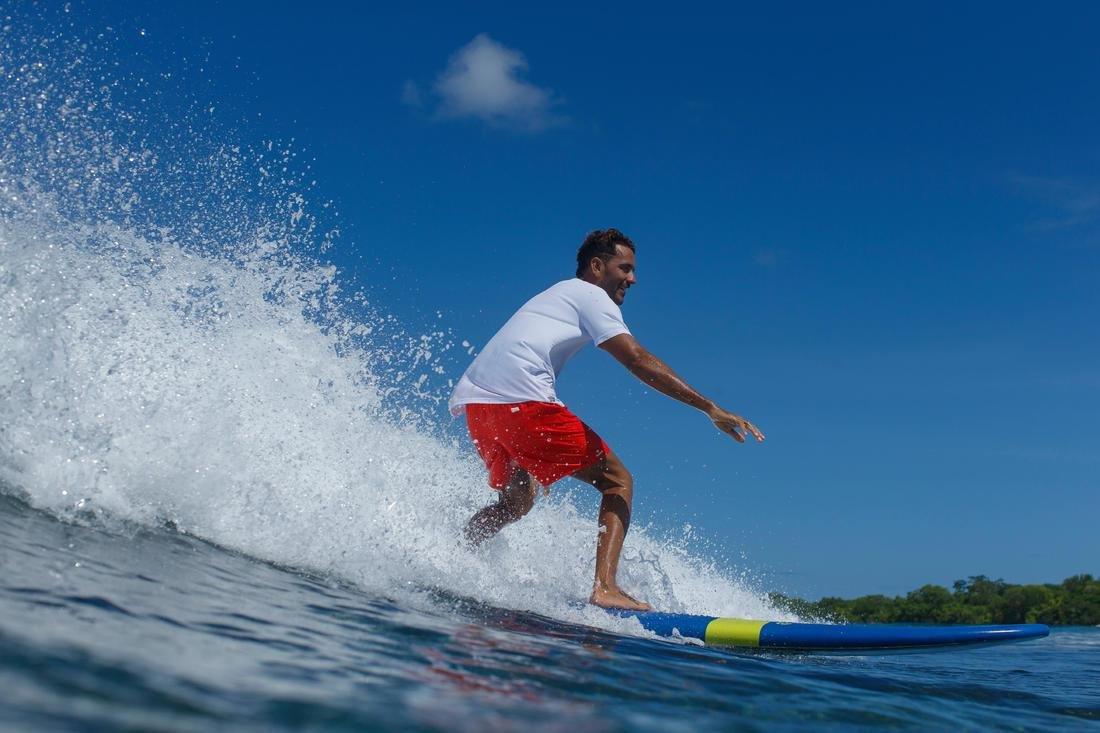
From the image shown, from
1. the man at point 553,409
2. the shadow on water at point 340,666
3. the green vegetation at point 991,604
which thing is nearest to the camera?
the shadow on water at point 340,666

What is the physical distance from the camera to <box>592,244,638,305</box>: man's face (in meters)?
6.16

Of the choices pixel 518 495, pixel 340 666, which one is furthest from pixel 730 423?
pixel 340 666

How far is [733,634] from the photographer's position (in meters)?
5.22

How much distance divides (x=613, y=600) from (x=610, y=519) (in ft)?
1.92

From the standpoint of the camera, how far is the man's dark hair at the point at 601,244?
6191 millimetres

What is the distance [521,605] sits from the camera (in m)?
5.40

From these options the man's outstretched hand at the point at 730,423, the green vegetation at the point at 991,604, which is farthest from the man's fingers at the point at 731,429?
the green vegetation at the point at 991,604

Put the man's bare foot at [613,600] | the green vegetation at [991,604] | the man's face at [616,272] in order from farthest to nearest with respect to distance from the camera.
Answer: the green vegetation at [991,604]
the man's face at [616,272]
the man's bare foot at [613,600]

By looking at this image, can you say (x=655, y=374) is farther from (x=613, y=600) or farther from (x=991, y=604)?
(x=991, y=604)

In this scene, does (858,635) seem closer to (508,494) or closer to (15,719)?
(508,494)

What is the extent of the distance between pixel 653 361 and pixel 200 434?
3167 mm

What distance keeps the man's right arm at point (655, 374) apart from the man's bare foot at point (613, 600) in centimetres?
128

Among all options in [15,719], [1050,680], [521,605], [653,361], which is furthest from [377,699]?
[1050,680]

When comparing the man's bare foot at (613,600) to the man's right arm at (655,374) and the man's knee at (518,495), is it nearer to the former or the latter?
the man's knee at (518,495)
